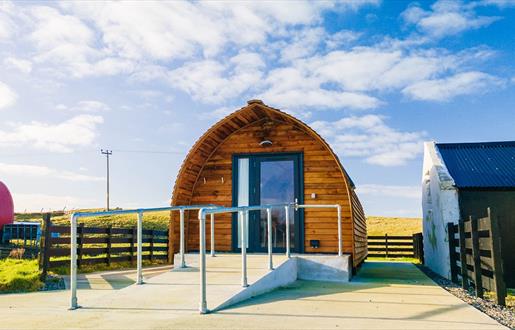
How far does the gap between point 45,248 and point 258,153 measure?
4902 millimetres

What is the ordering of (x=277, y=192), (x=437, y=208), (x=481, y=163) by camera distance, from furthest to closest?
1. (x=481, y=163)
2. (x=437, y=208)
3. (x=277, y=192)

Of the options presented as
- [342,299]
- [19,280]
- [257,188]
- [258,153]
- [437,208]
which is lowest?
[342,299]

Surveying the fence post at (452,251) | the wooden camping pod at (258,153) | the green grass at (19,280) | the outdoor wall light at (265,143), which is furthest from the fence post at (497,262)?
the green grass at (19,280)

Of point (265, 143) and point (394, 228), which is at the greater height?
point (265, 143)

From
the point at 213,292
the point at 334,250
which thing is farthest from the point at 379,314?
the point at 334,250

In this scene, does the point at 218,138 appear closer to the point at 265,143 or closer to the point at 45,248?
the point at 265,143

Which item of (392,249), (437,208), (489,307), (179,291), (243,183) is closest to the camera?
(179,291)

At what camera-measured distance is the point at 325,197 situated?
1002 centimetres

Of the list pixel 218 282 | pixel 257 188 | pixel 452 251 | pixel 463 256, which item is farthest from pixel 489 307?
pixel 257 188

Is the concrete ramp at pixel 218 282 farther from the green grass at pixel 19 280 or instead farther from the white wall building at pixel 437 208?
the white wall building at pixel 437 208

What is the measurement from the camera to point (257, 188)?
34.8ft

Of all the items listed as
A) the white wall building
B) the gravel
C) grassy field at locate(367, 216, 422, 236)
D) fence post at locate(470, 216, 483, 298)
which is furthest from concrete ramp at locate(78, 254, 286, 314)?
grassy field at locate(367, 216, 422, 236)

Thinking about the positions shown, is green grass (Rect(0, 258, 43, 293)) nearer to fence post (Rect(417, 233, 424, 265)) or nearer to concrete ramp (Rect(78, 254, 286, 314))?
concrete ramp (Rect(78, 254, 286, 314))

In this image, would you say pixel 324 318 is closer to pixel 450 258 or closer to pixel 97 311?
pixel 97 311
